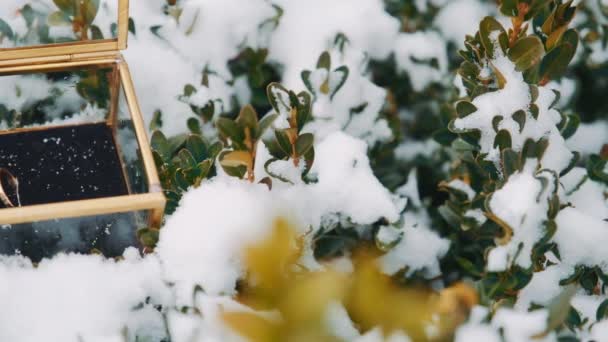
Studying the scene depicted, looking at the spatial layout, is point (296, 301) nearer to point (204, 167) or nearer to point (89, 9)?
point (204, 167)

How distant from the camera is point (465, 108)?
1041 millimetres

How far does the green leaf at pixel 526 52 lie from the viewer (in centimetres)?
99

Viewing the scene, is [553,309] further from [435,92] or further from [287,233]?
[435,92]

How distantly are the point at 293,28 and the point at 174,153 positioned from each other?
1.43ft

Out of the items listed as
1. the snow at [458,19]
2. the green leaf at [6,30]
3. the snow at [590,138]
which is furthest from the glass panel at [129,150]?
the snow at [590,138]

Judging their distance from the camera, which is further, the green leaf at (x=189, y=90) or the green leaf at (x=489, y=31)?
the green leaf at (x=189, y=90)

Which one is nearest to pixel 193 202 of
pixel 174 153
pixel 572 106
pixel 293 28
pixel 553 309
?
pixel 174 153

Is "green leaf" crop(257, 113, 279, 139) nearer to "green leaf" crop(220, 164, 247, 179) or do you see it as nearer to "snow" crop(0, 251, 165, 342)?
"green leaf" crop(220, 164, 247, 179)

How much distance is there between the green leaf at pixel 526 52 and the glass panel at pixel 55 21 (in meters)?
0.74

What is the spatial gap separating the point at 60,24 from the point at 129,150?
0.36m

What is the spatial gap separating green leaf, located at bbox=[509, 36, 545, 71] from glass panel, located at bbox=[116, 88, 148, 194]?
59cm

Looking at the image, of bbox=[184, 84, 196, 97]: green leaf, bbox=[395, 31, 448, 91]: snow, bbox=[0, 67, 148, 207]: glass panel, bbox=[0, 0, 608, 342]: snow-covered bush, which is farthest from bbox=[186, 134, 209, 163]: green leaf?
bbox=[395, 31, 448, 91]: snow

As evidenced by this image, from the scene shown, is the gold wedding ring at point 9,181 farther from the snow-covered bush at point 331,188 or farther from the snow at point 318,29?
the snow at point 318,29

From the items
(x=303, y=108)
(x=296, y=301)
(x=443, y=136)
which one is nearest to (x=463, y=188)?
(x=443, y=136)
